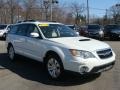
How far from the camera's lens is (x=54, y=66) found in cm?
862

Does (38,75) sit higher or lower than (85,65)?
lower

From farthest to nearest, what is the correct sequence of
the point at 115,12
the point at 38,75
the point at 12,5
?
the point at 115,12 < the point at 12,5 < the point at 38,75

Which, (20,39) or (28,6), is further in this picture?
(28,6)

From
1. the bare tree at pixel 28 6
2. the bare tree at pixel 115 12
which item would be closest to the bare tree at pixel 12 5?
the bare tree at pixel 28 6

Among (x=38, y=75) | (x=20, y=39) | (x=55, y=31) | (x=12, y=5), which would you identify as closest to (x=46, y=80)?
(x=38, y=75)

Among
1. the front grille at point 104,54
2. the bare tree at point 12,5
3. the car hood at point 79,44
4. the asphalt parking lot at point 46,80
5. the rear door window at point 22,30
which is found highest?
the bare tree at point 12,5

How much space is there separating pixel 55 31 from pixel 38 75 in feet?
5.11

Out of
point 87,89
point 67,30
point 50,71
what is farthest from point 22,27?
point 87,89

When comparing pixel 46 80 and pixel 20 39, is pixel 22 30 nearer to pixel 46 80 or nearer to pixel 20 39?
pixel 20 39

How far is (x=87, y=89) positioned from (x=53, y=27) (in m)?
3.00

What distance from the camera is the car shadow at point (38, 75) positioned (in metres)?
8.35

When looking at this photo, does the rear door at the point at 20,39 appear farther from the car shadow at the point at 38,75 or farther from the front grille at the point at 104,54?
the front grille at the point at 104,54

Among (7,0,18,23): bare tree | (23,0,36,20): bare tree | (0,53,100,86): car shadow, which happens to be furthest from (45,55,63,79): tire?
(23,0,36,20): bare tree

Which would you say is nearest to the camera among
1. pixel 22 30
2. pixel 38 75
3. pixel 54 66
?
pixel 54 66
